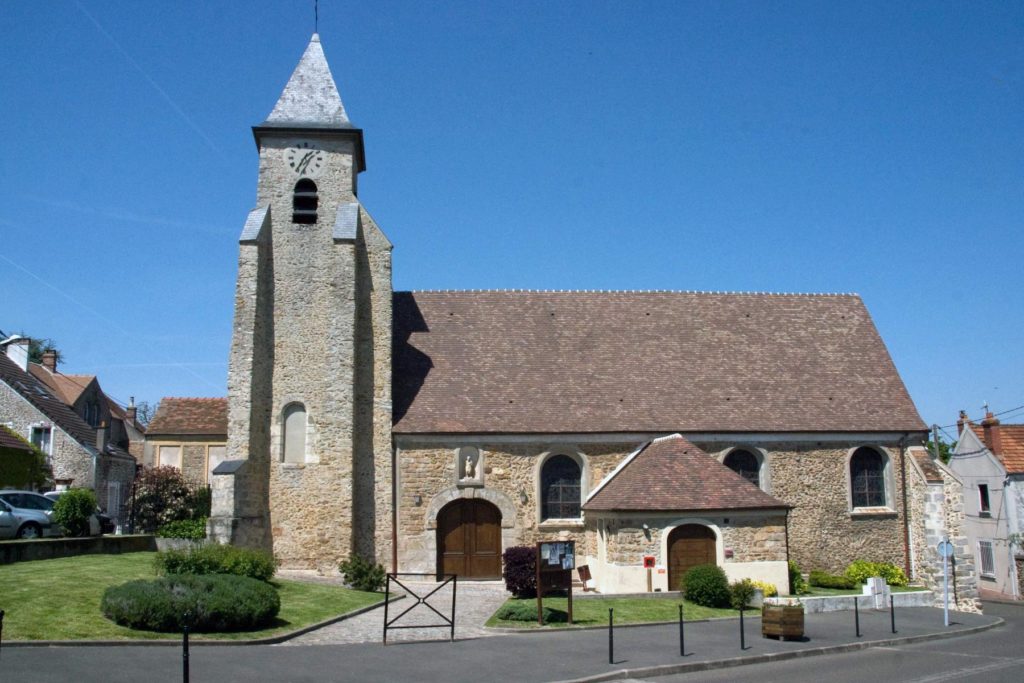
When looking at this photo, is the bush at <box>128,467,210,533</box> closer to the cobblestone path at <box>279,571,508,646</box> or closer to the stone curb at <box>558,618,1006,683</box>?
the cobblestone path at <box>279,571,508,646</box>

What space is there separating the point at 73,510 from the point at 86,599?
777 cm

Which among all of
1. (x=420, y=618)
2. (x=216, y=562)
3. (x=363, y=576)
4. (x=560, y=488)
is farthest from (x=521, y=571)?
(x=216, y=562)

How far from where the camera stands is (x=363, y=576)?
76.0 feet

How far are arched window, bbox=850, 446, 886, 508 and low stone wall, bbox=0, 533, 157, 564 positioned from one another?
2104 cm

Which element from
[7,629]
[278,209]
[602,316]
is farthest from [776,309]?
[7,629]

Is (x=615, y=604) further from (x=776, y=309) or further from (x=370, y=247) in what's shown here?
(x=776, y=309)

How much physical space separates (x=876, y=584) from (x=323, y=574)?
14.5 metres

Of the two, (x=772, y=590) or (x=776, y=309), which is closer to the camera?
(x=772, y=590)

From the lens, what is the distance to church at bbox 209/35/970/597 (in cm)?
2459

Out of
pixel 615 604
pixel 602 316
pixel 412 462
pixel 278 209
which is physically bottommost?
pixel 615 604

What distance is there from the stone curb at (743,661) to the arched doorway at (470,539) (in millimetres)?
10828

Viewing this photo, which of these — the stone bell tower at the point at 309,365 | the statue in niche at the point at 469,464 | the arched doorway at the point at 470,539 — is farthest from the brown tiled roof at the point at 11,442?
the statue in niche at the point at 469,464

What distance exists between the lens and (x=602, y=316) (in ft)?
101

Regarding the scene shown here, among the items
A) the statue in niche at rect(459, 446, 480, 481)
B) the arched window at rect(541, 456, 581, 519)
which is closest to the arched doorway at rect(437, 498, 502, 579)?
the statue in niche at rect(459, 446, 480, 481)
